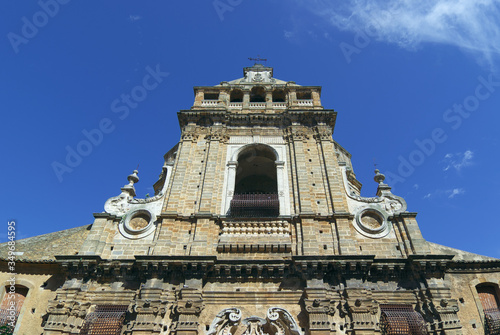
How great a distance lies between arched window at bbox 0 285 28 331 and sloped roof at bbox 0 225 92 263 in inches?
38.7

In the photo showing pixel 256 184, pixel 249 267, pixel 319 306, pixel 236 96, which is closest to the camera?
pixel 319 306

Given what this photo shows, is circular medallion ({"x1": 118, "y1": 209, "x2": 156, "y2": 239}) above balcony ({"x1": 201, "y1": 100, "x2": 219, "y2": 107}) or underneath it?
underneath

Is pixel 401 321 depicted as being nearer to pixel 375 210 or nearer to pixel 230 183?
pixel 375 210

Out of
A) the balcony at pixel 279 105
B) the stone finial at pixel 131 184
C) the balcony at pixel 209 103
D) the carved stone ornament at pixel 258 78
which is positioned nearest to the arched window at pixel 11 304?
the stone finial at pixel 131 184

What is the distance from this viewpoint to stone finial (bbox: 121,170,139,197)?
14570mm

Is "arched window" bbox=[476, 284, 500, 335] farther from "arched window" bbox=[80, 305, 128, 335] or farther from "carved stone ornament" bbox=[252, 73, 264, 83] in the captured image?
"carved stone ornament" bbox=[252, 73, 264, 83]

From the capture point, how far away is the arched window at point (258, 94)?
2041 centimetres

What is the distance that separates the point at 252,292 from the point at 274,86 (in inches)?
493

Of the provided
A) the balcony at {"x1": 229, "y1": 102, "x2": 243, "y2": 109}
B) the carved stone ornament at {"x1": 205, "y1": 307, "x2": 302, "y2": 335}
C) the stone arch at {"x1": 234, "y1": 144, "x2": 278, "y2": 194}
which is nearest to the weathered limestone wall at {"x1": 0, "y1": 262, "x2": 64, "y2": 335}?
the carved stone ornament at {"x1": 205, "y1": 307, "x2": 302, "y2": 335}

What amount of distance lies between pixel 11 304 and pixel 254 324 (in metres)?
7.90

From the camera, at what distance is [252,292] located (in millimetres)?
11141

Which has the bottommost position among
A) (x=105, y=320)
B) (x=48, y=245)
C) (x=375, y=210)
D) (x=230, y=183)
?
(x=105, y=320)

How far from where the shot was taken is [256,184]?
1888cm

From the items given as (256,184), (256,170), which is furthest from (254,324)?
(256,170)
